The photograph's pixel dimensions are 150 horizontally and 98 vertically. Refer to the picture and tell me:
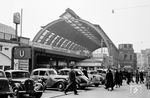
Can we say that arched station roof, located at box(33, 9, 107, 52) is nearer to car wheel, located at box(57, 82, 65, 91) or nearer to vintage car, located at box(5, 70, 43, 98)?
car wheel, located at box(57, 82, 65, 91)

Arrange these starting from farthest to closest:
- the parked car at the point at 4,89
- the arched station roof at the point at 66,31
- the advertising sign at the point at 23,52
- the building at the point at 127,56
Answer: the building at the point at 127,56 < the arched station roof at the point at 66,31 < the advertising sign at the point at 23,52 < the parked car at the point at 4,89

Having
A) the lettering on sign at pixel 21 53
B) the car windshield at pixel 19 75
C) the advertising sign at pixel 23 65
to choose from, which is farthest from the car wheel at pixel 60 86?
the advertising sign at pixel 23 65

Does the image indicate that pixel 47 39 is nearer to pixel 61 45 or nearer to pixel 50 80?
pixel 61 45

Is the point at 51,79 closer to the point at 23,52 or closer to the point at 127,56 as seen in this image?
the point at 23,52

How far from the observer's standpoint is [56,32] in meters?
65.2

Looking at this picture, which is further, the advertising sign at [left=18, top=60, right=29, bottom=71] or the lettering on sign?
the advertising sign at [left=18, top=60, right=29, bottom=71]

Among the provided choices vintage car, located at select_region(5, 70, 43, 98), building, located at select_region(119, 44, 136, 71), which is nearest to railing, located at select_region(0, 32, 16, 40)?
vintage car, located at select_region(5, 70, 43, 98)

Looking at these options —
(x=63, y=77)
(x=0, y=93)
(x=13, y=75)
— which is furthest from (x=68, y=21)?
(x=0, y=93)

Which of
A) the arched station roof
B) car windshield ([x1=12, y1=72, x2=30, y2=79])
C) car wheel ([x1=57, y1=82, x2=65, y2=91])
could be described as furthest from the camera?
the arched station roof

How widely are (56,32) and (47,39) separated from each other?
2966 mm

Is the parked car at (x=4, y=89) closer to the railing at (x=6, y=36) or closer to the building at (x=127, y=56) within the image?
the railing at (x=6, y=36)

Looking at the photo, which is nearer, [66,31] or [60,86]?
[60,86]

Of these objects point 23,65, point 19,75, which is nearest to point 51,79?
point 19,75

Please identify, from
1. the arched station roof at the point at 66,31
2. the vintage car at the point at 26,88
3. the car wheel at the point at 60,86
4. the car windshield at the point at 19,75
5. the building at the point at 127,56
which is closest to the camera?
the vintage car at the point at 26,88
